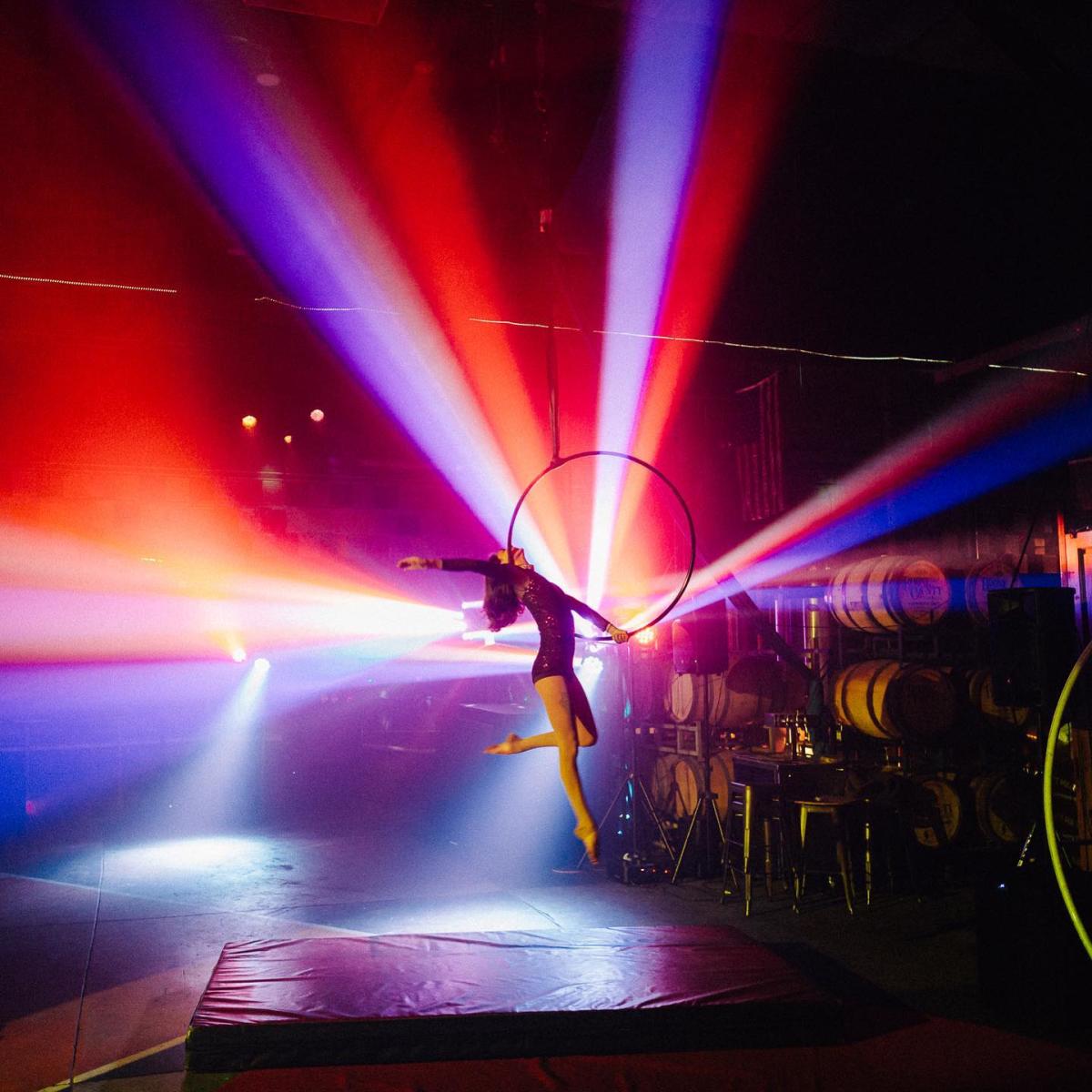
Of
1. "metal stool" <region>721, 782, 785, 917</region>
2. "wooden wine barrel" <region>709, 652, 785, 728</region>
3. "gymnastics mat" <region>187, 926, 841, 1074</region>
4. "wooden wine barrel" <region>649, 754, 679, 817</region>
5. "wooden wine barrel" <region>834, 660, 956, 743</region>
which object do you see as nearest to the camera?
"gymnastics mat" <region>187, 926, 841, 1074</region>

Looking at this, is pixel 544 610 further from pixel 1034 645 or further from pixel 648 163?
pixel 1034 645

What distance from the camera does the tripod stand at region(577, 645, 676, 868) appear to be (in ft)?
26.7

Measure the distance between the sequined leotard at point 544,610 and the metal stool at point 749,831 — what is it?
3.61 meters

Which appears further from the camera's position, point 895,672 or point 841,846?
point 895,672

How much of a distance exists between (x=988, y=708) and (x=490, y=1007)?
5238 millimetres

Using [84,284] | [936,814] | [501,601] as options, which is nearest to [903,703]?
[936,814]

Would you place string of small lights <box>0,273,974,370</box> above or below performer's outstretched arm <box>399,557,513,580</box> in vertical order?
above

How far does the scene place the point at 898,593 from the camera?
7.44 meters

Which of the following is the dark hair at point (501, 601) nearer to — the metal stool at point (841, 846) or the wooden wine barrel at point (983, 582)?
the metal stool at point (841, 846)

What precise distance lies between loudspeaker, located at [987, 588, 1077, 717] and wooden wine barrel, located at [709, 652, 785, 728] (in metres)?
2.66

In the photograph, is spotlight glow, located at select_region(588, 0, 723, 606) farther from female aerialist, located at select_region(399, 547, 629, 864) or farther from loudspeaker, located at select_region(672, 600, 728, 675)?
female aerialist, located at select_region(399, 547, 629, 864)

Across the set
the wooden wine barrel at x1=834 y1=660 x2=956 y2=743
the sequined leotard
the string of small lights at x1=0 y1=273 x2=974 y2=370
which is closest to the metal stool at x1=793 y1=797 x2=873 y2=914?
the wooden wine barrel at x1=834 y1=660 x2=956 y2=743

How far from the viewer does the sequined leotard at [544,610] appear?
3.83m

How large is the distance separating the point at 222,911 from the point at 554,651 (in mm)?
4775
